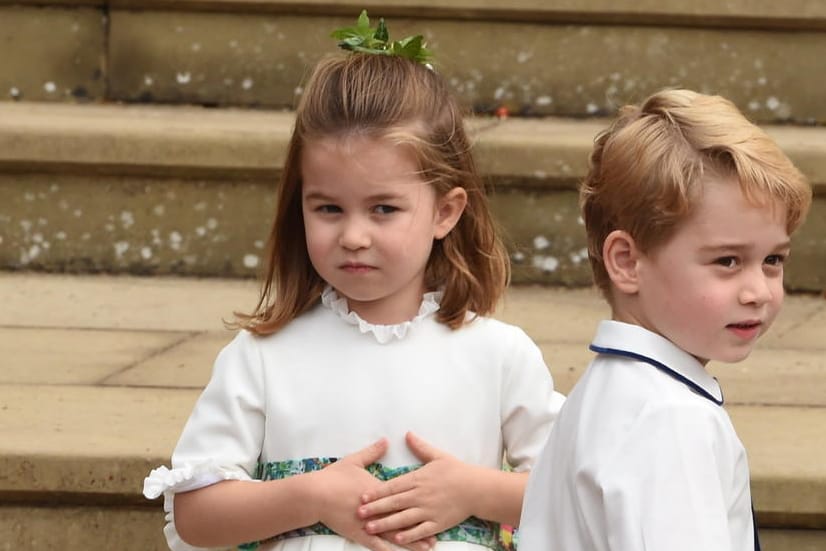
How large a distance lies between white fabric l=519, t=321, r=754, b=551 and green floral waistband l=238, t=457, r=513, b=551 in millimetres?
259

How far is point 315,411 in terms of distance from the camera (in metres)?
1.85

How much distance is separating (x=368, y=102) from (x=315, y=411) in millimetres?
360

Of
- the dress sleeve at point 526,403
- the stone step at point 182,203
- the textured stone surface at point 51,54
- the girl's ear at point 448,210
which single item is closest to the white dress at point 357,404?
the dress sleeve at point 526,403

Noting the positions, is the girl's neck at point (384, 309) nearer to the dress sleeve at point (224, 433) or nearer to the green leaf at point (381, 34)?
the dress sleeve at point (224, 433)

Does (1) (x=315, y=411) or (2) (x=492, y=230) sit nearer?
(1) (x=315, y=411)

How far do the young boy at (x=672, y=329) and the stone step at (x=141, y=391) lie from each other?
58 centimetres

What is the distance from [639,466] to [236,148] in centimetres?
161

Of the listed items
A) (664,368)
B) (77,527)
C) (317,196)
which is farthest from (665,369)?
(77,527)

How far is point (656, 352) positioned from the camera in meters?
1.52

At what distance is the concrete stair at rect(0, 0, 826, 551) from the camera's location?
2555mm

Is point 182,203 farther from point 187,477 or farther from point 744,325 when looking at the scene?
point 744,325

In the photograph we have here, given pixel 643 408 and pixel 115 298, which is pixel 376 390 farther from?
pixel 115 298

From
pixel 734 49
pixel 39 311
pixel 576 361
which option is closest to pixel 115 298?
pixel 39 311

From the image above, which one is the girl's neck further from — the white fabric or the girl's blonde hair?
the white fabric
